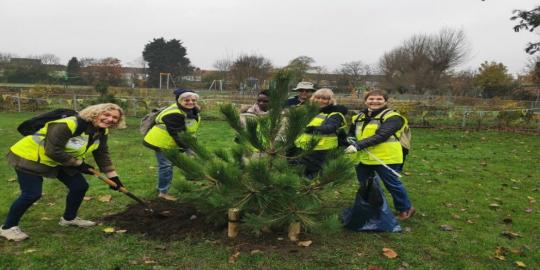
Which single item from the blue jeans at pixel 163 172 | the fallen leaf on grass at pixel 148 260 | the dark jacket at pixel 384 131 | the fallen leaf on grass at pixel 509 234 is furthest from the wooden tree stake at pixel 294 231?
the fallen leaf on grass at pixel 509 234

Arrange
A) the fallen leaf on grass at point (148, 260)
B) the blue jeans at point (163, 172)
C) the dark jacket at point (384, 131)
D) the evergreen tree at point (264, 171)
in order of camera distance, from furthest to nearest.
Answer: the blue jeans at point (163, 172) → the dark jacket at point (384, 131) → the fallen leaf on grass at point (148, 260) → the evergreen tree at point (264, 171)

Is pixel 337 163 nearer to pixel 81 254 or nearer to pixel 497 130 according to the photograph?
pixel 81 254

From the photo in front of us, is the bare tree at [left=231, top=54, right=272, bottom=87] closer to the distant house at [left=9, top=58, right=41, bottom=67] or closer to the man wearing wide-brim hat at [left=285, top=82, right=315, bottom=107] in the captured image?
the man wearing wide-brim hat at [left=285, top=82, right=315, bottom=107]

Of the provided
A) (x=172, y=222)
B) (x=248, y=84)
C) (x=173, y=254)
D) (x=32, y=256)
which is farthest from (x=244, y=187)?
(x=248, y=84)

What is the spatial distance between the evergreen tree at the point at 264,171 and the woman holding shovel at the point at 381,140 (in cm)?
92

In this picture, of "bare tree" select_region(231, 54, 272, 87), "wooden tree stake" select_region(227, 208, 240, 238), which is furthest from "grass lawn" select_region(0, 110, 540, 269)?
"bare tree" select_region(231, 54, 272, 87)

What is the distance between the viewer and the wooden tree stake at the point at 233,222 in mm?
3645

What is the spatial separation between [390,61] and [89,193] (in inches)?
1780

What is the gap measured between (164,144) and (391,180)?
272 centimetres

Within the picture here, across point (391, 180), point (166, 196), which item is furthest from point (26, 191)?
point (391, 180)

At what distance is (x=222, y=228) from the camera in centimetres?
401

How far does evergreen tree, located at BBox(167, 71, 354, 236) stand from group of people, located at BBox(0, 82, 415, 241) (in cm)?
22

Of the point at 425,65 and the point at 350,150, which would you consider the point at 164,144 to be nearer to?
the point at 350,150

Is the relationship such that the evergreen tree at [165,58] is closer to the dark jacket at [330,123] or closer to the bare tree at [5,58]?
the bare tree at [5,58]
